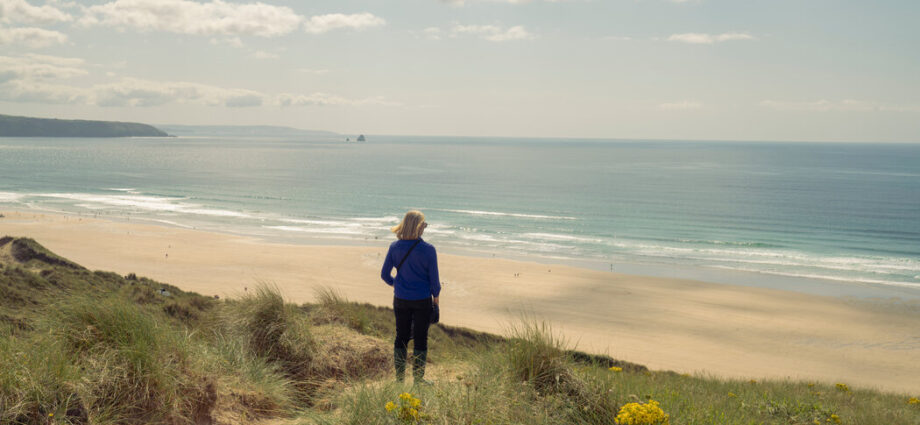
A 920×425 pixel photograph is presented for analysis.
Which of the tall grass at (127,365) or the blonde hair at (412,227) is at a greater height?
the blonde hair at (412,227)

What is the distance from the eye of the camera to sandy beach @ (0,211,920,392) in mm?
15586

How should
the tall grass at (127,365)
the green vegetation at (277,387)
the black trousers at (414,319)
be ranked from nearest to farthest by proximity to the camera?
the green vegetation at (277,387) < the tall grass at (127,365) < the black trousers at (414,319)

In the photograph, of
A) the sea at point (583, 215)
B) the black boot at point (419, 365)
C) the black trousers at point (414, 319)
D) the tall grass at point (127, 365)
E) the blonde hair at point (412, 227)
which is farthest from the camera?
the sea at point (583, 215)

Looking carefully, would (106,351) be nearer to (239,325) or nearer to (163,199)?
(239,325)

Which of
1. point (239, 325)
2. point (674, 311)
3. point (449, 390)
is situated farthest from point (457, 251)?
point (449, 390)

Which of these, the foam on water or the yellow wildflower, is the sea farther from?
the yellow wildflower

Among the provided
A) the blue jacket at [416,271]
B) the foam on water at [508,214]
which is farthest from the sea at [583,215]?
the blue jacket at [416,271]

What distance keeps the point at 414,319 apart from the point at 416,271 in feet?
1.80

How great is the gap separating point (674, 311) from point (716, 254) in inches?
477

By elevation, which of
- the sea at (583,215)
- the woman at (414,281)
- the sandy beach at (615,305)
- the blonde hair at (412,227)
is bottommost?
the sandy beach at (615,305)

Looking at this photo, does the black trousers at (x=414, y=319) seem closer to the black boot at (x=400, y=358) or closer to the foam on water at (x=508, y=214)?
the black boot at (x=400, y=358)

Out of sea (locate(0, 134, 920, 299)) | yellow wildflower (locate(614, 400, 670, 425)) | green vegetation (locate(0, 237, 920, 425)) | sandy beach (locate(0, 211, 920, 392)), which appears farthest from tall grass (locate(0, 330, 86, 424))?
sea (locate(0, 134, 920, 299))

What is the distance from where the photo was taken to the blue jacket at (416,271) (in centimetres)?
570

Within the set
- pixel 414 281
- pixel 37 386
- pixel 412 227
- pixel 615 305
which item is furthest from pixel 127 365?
pixel 615 305
